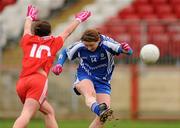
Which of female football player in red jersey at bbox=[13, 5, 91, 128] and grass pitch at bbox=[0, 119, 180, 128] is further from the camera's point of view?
grass pitch at bbox=[0, 119, 180, 128]

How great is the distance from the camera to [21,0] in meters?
23.5

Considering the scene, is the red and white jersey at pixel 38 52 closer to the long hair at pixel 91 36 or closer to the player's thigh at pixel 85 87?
the long hair at pixel 91 36

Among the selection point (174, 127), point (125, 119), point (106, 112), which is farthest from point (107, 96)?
point (125, 119)

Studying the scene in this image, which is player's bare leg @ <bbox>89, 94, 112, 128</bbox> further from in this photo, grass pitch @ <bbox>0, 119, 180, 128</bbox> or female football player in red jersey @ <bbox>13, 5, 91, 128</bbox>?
grass pitch @ <bbox>0, 119, 180, 128</bbox>

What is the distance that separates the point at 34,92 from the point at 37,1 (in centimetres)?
1106

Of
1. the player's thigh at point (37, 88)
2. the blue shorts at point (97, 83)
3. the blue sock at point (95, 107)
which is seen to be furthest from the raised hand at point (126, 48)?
the player's thigh at point (37, 88)

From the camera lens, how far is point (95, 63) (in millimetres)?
13648

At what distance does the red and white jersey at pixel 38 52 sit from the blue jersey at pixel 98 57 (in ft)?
3.41

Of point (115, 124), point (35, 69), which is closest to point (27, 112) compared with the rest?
point (35, 69)

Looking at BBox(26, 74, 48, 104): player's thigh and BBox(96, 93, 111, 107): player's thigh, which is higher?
BBox(26, 74, 48, 104): player's thigh

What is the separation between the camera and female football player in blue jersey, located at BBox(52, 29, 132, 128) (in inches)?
525

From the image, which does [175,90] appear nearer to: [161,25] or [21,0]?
[161,25]

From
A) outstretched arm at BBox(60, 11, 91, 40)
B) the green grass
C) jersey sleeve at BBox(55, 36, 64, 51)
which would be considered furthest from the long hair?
the green grass

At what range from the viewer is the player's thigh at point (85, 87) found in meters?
13.4
